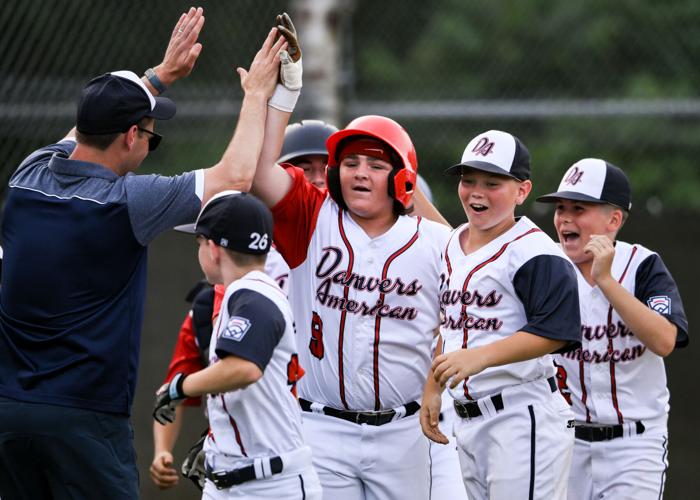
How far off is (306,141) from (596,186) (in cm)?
153

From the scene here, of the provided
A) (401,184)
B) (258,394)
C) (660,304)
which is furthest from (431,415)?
(660,304)

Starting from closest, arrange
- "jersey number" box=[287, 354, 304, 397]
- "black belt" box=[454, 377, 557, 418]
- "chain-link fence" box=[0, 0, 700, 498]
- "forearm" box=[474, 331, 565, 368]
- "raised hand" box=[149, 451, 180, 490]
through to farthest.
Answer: "jersey number" box=[287, 354, 304, 397] → "forearm" box=[474, 331, 565, 368] → "black belt" box=[454, 377, 557, 418] → "raised hand" box=[149, 451, 180, 490] → "chain-link fence" box=[0, 0, 700, 498]

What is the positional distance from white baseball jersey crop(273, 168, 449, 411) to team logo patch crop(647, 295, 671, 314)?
1.04m

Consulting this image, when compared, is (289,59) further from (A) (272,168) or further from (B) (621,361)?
(B) (621,361)

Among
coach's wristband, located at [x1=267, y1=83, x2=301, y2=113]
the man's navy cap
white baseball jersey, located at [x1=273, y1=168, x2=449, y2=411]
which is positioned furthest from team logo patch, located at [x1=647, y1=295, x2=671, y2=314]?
the man's navy cap

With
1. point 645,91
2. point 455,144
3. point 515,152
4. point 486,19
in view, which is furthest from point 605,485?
point 486,19

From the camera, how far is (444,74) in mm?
12047

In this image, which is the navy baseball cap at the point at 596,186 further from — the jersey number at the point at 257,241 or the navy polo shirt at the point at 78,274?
the navy polo shirt at the point at 78,274

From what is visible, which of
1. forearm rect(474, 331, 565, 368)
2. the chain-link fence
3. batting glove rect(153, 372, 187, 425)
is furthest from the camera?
the chain-link fence

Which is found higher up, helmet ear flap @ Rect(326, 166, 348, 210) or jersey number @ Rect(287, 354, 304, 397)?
helmet ear flap @ Rect(326, 166, 348, 210)

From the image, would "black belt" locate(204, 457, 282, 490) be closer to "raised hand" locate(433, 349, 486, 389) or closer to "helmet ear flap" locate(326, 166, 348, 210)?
"raised hand" locate(433, 349, 486, 389)

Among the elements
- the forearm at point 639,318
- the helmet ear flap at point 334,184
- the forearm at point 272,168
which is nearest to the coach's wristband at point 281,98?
the forearm at point 272,168

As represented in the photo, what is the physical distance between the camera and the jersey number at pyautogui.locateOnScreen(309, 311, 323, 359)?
15.5 ft

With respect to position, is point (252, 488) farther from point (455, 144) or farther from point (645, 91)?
point (645, 91)
